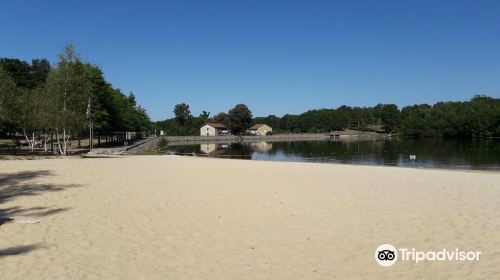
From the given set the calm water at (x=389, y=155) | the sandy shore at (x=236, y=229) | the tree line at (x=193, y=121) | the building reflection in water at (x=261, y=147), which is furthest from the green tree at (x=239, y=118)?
the sandy shore at (x=236, y=229)

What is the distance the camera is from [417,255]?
25.7 feet

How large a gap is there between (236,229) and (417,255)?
417cm

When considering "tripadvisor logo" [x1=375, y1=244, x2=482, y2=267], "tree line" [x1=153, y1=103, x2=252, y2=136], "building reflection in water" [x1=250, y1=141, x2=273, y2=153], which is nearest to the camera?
"tripadvisor logo" [x1=375, y1=244, x2=482, y2=267]

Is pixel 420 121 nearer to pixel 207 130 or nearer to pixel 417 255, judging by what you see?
pixel 207 130

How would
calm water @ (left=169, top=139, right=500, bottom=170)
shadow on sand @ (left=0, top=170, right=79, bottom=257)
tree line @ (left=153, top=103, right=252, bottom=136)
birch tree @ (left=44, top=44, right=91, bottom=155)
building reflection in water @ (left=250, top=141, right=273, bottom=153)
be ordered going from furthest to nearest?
tree line @ (left=153, top=103, right=252, bottom=136) < building reflection in water @ (left=250, top=141, right=273, bottom=153) < calm water @ (left=169, top=139, right=500, bottom=170) < birch tree @ (left=44, top=44, right=91, bottom=155) < shadow on sand @ (left=0, top=170, right=79, bottom=257)

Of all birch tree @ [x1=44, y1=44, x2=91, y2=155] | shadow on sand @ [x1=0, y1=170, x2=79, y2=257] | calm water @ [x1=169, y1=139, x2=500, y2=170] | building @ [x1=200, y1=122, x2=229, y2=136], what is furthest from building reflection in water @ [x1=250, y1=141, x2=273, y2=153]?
shadow on sand @ [x1=0, y1=170, x2=79, y2=257]

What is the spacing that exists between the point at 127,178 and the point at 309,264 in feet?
46.2

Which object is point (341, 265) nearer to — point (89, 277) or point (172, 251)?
point (172, 251)

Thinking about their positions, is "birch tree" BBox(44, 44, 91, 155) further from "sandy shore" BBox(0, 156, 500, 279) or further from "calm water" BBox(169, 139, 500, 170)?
"calm water" BBox(169, 139, 500, 170)

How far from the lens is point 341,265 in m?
7.34

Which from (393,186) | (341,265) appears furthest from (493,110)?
(341,265)

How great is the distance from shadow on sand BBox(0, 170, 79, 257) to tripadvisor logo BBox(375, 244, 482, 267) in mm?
6731

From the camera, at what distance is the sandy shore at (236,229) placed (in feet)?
23.1

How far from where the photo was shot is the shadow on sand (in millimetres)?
7843
